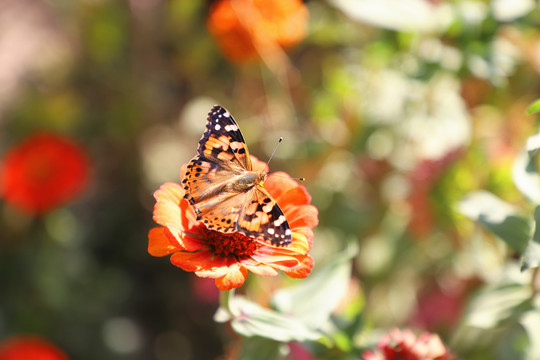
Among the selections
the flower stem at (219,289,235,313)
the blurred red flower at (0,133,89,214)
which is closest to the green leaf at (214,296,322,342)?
the flower stem at (219,289,235,313)

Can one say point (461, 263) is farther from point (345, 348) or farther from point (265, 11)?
point (265, 11)

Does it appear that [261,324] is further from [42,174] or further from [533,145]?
[42,174]

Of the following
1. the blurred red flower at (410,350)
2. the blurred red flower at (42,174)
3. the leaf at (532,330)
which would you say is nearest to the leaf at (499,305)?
the leaf at (532,330)

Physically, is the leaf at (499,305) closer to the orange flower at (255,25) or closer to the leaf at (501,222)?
the leaf at (501,222)

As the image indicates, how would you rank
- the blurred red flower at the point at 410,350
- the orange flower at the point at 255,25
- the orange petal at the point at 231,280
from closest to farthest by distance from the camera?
the orange petal at the point at 231,280
the blurred red flower at the point at 410,350
the orange flower at the point at 255,25

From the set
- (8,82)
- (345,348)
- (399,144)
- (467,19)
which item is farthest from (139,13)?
(345,348)

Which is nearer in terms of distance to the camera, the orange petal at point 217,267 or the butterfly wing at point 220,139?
the orange petal at point 217,267

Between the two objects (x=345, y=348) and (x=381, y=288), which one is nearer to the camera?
(x=345, y=348)
